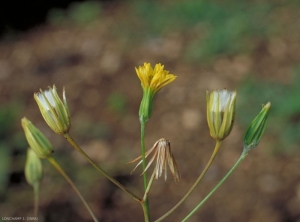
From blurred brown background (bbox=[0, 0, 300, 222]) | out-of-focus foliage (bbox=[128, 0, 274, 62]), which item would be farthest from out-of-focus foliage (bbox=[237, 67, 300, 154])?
out-of-focus foliage (bbox=[128, 0, 274, 62])

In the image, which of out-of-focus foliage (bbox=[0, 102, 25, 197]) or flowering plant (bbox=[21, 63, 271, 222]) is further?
out-of-focus foliage (bbox=[0, 102, 25, 197])

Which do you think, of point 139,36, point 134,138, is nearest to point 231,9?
point 139,36

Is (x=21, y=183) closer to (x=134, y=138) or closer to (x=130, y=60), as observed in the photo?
(x=134, y=138)

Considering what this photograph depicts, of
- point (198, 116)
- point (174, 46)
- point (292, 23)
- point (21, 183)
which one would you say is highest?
point (292, 23)

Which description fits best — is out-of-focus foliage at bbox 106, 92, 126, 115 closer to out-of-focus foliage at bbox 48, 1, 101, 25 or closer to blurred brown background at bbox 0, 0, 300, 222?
blurred brown background at bbox 0, 0, 300, 222

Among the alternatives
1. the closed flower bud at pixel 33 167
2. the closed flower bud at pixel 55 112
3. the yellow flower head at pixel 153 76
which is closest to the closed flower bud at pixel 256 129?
the yellow flower head at pixel 153 76

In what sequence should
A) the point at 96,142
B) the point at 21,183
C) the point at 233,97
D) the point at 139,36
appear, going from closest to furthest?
1. the point at 233,97
2. the point at 21,183
3. the point at 96,142
4. the point at 139,36
